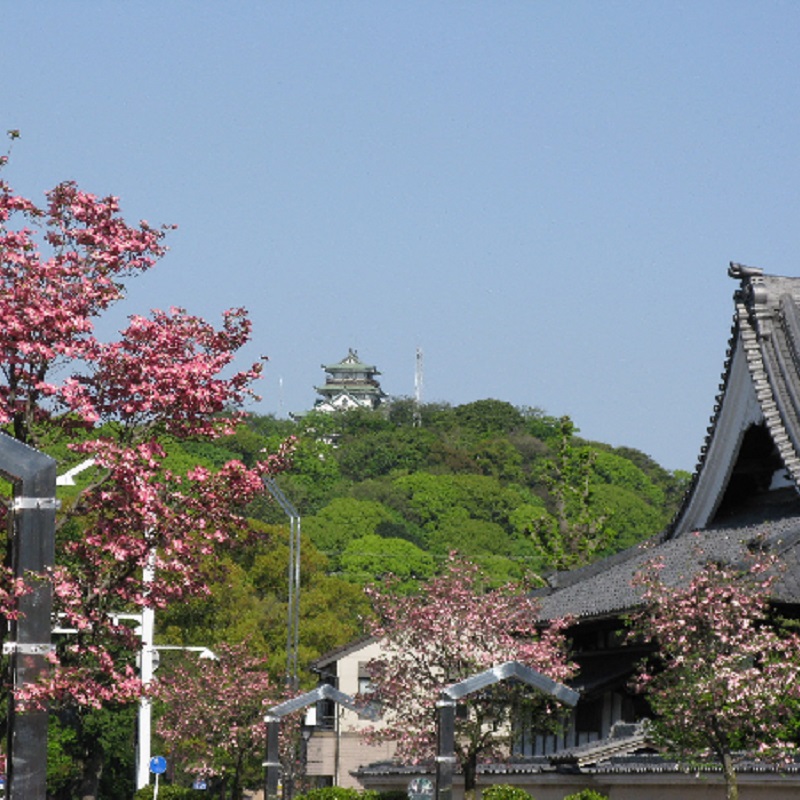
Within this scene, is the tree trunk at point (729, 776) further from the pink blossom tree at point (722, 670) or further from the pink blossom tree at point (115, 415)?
the pink blossom tree at point (115, 415)

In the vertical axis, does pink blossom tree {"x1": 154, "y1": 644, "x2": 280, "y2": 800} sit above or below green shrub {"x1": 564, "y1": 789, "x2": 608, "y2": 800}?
above

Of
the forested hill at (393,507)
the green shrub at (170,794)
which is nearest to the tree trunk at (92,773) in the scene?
the forested hill at (393,507)

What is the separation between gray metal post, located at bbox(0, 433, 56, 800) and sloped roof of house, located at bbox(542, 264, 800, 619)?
18.2 metres

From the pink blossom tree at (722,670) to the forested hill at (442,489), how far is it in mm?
96873

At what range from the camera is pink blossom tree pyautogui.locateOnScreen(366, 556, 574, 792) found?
1421 inches

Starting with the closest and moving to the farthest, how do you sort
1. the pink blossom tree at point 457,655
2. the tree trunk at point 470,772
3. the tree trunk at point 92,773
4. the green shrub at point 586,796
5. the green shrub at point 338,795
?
the green shrub at point 586,796, the tree trunk at point 470,772, the pink blossom tree at point 457,655, the green shrub at point 338,795, the tree trunk at point 92,773

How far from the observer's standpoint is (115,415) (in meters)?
19.3

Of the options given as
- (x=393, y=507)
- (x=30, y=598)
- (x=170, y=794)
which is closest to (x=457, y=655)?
(x=170, y=794)

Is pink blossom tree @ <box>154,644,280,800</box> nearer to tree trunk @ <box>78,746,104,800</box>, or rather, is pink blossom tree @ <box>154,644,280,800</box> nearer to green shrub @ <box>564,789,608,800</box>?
tree trunk @ <box>78,746,104,800</box>

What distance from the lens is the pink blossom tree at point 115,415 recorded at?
60.4 ft

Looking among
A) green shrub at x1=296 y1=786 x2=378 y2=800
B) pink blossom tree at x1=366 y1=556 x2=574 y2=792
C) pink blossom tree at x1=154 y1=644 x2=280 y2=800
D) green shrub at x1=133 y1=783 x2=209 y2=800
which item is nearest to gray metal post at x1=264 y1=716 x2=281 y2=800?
green shrub at x1=296 y1=786 x2=378 y2=800

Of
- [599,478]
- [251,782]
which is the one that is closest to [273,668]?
[251,782]

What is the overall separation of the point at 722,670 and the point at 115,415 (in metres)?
9.10

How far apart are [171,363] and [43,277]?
1.68 metres
